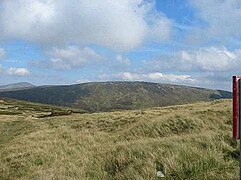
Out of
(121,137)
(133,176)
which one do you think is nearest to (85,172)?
(133,176)

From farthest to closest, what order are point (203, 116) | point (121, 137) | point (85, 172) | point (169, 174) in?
point (203, 116) < point (121, 137) < point (85, 172) < point (169, 174)

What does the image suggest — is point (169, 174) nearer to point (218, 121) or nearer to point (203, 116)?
point (218, 121)

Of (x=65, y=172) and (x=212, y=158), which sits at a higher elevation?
(x=212, y=158)

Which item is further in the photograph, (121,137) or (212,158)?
(121,137)

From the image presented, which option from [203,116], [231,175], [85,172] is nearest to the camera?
[231,175]

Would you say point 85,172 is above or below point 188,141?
below

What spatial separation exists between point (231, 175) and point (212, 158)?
4.19 ft

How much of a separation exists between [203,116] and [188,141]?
955 cm

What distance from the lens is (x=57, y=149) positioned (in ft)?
52.4

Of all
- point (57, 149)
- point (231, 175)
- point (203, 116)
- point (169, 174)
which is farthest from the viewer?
point (203, 116)

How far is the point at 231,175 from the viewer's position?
25.4 ft

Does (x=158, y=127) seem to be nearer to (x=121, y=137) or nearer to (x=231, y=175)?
(x=121, y=137)

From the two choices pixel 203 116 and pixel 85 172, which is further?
pixel 203 116

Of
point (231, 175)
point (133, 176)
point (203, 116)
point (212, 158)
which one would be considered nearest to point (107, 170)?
point (133, 176)
